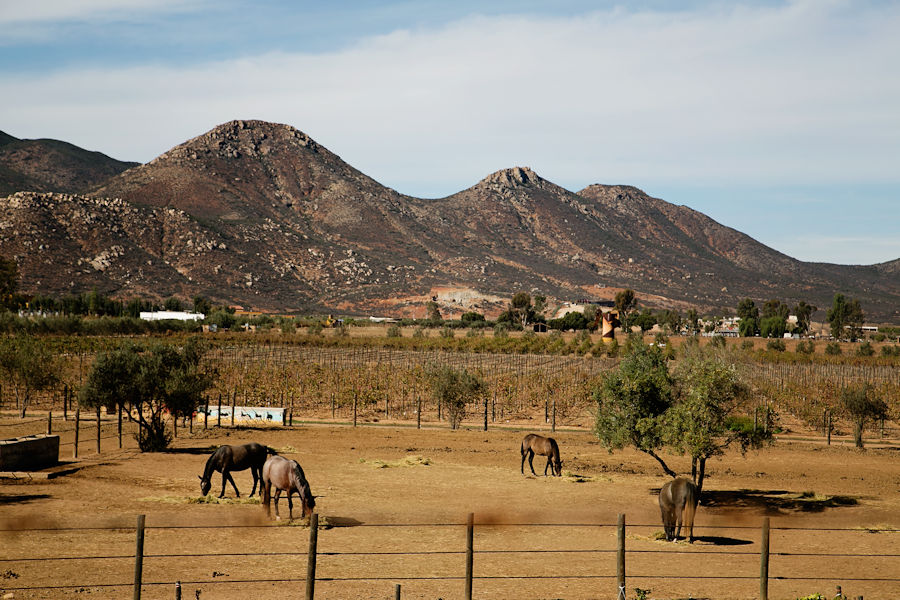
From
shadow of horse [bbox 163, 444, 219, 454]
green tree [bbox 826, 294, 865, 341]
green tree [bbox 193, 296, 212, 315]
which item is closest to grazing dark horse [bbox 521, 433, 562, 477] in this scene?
shadow of horse [bbox 163, 444, 219, 454]

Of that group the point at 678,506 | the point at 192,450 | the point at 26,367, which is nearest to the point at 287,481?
the point at 678,506

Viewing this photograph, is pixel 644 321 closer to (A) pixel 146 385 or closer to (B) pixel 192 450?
(B) pixel 192 450

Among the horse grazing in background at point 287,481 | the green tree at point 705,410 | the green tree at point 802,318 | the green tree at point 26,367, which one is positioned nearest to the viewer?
the horse grazing in background at point 287,481

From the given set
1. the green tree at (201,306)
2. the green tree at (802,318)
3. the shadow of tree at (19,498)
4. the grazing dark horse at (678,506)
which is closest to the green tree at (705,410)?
the grazing dark horse at (678,506)

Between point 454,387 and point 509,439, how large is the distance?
5.83 metres

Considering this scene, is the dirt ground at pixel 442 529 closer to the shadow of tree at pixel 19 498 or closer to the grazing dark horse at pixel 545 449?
the shadow of tree at pixel 19 498

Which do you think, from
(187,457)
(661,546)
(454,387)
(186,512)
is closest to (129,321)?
(454,387)

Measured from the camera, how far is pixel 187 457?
1208 inches

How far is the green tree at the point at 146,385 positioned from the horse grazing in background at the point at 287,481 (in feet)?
44.6

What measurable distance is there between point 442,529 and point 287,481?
4.10m

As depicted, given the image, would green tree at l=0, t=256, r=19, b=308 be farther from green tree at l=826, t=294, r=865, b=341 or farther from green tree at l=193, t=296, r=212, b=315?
green tree at l=826, t=294, r=865, b=341

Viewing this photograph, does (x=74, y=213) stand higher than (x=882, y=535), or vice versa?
(x=74, y=213)

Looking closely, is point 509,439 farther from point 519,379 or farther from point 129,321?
point 129,321

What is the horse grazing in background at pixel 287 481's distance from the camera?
19.2m
